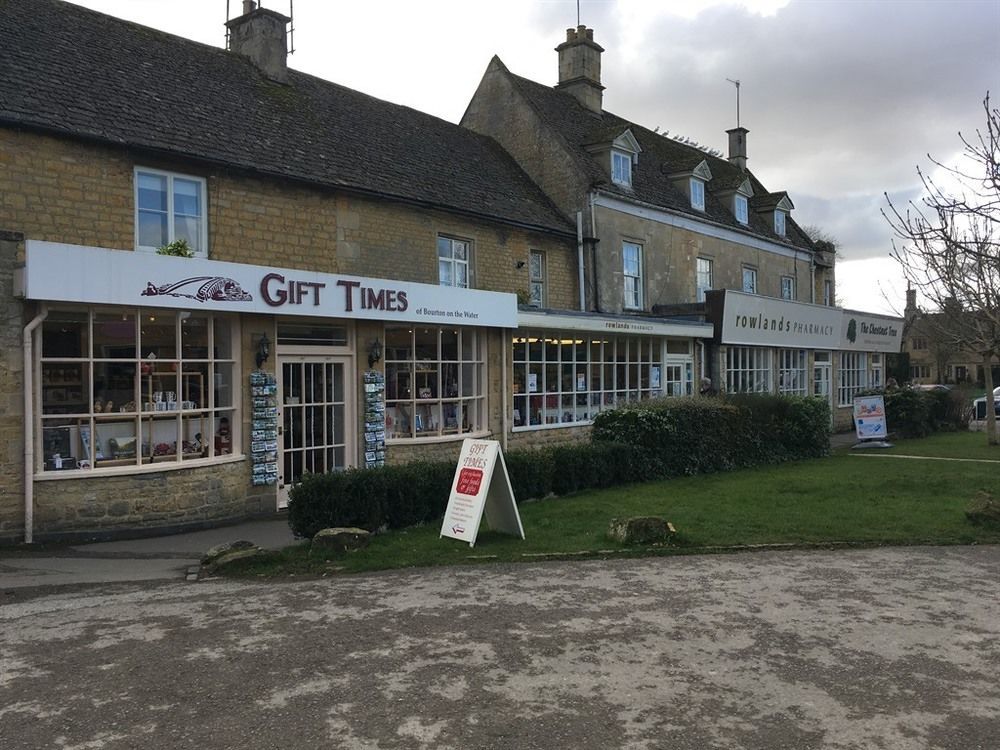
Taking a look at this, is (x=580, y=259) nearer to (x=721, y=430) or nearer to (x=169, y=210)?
(x=721, y=430)

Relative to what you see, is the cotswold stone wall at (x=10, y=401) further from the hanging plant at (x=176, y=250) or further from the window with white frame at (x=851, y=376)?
the window with white frame at (x=851, y=376)

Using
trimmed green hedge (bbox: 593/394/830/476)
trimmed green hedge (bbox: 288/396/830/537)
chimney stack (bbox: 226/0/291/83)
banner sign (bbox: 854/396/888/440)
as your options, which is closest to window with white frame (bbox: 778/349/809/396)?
banner sign (bbox: 854/396/888/440)

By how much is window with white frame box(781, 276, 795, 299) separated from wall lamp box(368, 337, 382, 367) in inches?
771

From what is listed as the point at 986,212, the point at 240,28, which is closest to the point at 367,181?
the point at 240,28

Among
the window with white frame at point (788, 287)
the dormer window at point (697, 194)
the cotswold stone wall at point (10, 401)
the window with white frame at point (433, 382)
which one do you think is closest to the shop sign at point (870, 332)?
the window with white frame at point (788, 287)

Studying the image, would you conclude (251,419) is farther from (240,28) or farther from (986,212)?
(986,212)

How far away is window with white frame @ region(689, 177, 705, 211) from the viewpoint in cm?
2389

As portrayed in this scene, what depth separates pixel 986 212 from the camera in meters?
10.0

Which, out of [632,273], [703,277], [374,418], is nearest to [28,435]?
[374,418]

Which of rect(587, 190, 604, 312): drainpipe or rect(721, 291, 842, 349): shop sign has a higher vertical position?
rect(587, 190, 604, 312): drainpipe

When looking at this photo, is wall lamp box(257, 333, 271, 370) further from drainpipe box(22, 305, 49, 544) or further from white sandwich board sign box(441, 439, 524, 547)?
white sandwich board sign box(441, 439, 524, 547)

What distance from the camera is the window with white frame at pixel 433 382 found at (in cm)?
1387

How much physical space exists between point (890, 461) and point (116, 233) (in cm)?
1580

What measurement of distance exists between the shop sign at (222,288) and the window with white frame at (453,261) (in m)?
1.47
